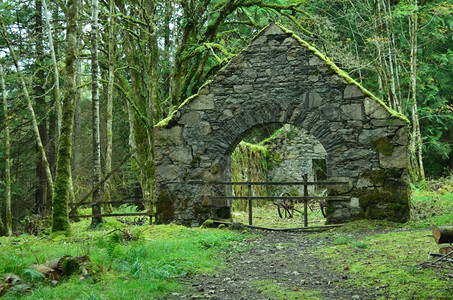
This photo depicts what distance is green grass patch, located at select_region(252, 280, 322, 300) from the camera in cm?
476

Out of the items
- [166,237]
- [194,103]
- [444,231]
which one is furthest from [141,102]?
[444,231]

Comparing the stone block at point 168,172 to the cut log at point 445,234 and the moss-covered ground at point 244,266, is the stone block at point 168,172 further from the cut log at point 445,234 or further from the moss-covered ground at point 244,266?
the cut log at point 445,234

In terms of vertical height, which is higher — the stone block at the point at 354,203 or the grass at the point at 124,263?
the stone block at the point at 354,203

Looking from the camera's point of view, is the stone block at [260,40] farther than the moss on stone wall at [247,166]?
No

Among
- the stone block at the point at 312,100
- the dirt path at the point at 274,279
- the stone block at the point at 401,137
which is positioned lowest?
the dirt path at the point at 274,279

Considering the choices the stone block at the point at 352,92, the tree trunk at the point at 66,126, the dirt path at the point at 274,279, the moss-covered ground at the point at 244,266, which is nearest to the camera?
the moss-covered ground at the point at 244,266

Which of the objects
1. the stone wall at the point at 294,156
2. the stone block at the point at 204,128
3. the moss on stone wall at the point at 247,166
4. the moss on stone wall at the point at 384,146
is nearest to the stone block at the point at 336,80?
the moss on stone wall at the point at 384,146

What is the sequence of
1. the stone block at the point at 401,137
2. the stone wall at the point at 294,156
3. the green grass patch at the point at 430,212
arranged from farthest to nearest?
1. the stone wall at the point at 294,156
2. the stone block at the point at 401,137
3. the green grass patch at the point at 430,212

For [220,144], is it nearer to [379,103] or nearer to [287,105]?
[287,105]

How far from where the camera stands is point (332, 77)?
10.2m

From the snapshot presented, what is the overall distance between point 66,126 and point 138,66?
7745mm

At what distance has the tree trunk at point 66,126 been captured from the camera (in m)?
8.08

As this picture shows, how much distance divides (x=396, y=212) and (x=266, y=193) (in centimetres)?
1032

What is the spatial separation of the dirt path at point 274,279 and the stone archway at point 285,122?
246 cm
